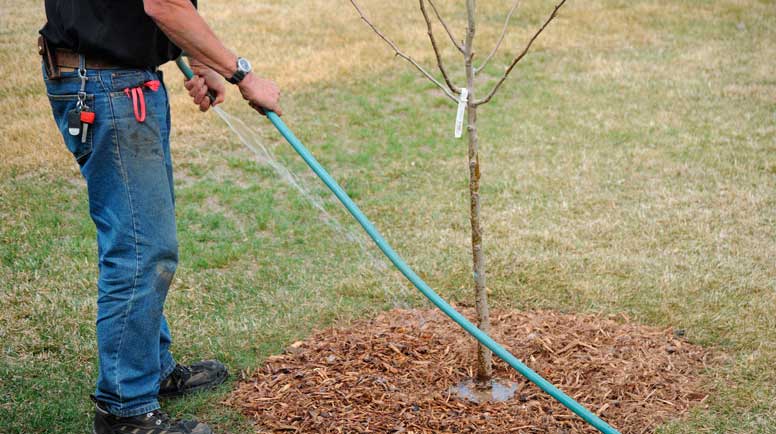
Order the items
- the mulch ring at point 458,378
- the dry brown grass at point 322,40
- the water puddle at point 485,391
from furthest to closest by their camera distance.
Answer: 1. the dry brown grass at point 322,40
2. the water puddle at point 485,391
3. the mulch ring at point 458,378

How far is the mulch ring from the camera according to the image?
3287mm

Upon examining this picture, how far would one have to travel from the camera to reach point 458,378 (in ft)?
11.8

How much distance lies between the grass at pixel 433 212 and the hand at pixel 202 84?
129 cm

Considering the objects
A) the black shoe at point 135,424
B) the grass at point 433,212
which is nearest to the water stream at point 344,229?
the grass at point 433,212

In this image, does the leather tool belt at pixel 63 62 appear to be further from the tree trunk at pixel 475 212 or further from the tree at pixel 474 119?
the tree trunk at pixel 475 212

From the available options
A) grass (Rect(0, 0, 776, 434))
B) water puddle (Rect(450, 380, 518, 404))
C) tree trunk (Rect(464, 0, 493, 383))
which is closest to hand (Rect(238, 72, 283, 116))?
tree trunk (Rect(464, 0, 493, 383))

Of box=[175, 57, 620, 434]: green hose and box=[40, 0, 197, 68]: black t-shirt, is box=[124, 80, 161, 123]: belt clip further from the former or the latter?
box=[175, 57, 620, 434]: green hose

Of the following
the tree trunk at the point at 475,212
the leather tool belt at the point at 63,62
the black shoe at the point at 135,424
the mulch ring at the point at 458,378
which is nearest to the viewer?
the leather tool belt at the point at 63,62

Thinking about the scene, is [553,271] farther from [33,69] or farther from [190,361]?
[33,69]

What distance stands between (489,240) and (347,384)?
2.00 m

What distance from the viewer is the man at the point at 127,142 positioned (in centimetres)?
273

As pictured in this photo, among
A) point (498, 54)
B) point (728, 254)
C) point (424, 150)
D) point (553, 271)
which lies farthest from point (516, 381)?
point (498, 54)

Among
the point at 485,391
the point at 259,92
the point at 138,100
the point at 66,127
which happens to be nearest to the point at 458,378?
the point at 485,391

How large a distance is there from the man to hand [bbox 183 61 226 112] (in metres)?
0.17
